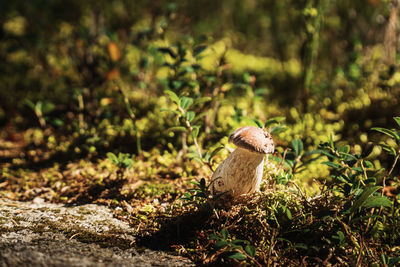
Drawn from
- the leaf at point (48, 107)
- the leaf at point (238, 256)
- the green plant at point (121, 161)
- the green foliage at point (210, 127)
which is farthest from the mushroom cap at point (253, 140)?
the leaf at point (48, 107)

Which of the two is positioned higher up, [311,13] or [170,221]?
[311,13]

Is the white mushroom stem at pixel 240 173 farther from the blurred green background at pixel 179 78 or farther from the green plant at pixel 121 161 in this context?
the green plant at pixel 121 161

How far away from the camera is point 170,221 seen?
6.23 feet

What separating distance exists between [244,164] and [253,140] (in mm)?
202

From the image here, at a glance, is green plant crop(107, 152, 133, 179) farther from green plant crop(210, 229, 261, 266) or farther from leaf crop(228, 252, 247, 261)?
leaf crop(228, 252, 247, 261)

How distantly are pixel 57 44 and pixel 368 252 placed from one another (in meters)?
A: 4.83

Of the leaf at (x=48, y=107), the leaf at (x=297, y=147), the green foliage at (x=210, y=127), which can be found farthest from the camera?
the leaf at (x=48, y=107)

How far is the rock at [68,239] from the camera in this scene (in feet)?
4.65

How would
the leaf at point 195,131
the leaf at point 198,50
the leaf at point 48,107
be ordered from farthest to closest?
the leaf at point 48,107
the leaf at point 198,50
the leaf at point 195,131

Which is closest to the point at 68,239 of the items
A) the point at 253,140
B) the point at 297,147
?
the point at 253,140

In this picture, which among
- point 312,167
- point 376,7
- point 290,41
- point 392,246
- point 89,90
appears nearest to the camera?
point 392,246

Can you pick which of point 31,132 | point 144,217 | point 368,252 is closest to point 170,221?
point 144,217

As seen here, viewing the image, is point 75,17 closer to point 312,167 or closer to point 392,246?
point 312,167

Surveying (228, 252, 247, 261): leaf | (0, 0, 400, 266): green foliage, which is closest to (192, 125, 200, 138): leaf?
(0, 0, 400, 266): green foliage
